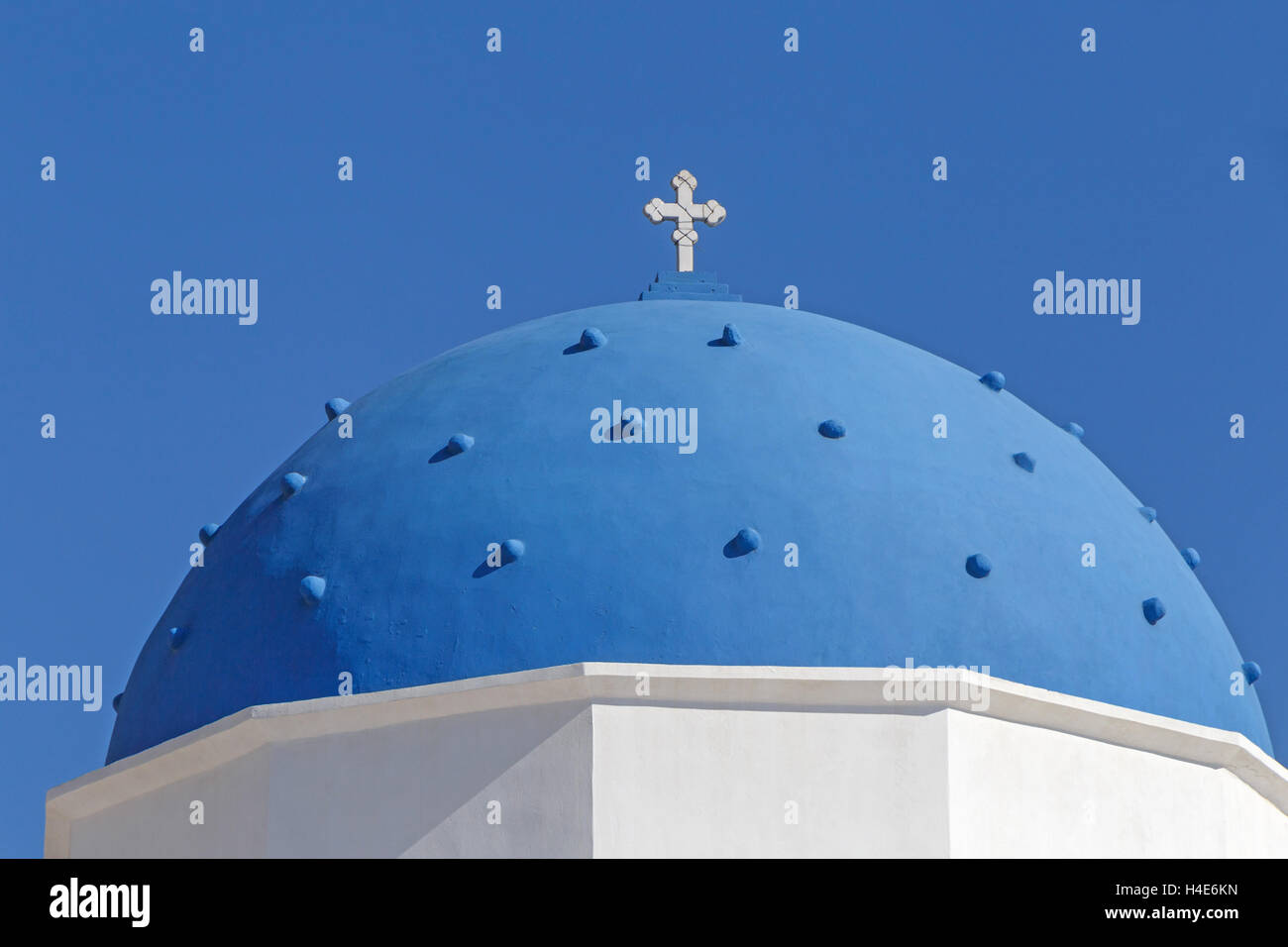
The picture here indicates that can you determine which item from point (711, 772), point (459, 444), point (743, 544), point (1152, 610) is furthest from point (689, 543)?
point (1152, 610)

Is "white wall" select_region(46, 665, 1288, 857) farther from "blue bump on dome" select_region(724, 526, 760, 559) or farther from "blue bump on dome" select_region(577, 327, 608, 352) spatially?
"blue bump on dome" select_region(577, 327, 608, 352)

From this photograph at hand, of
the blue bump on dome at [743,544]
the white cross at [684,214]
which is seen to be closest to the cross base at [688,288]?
the white cross at [684,214]

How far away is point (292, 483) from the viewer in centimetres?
1623

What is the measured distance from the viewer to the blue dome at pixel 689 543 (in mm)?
14695

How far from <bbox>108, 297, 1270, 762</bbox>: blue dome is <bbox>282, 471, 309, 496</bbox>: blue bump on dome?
2 centimetres

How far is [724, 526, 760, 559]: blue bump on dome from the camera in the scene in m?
14.8

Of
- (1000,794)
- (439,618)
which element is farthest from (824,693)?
(439,618)

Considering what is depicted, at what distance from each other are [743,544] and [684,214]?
4061mm

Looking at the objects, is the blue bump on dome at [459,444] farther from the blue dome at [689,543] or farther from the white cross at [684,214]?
the white cross at [684,214]

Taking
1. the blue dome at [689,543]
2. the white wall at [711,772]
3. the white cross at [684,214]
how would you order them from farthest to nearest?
the white cross at [684,214]
the blue dome at [689,543]
the white wall at [711,772]

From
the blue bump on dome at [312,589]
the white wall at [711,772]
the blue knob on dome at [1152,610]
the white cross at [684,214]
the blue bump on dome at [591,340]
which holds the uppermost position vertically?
the white cross at [684,214]

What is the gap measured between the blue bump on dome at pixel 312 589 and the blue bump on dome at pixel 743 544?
232 cm

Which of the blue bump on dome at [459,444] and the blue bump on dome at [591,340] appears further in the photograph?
the blue bump on dome at [591,340]
